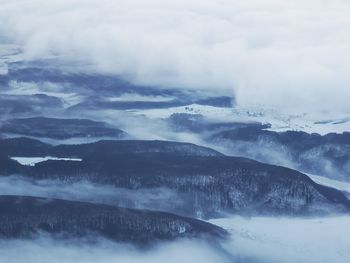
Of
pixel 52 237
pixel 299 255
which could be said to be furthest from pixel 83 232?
pixel 299 255

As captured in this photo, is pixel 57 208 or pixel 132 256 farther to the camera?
pixel 57 208

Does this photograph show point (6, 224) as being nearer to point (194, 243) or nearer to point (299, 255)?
point (194, 243)

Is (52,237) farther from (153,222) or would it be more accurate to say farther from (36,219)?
(153,222)

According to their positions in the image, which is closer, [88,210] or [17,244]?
[17,244]

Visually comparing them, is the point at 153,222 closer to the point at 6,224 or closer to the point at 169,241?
the point at 169,241

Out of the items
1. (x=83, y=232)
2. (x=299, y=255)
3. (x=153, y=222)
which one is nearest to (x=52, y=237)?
(x=83, y=232)

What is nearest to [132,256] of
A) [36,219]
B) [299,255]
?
[36,219]

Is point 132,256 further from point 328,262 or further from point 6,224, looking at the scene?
point 328,262
